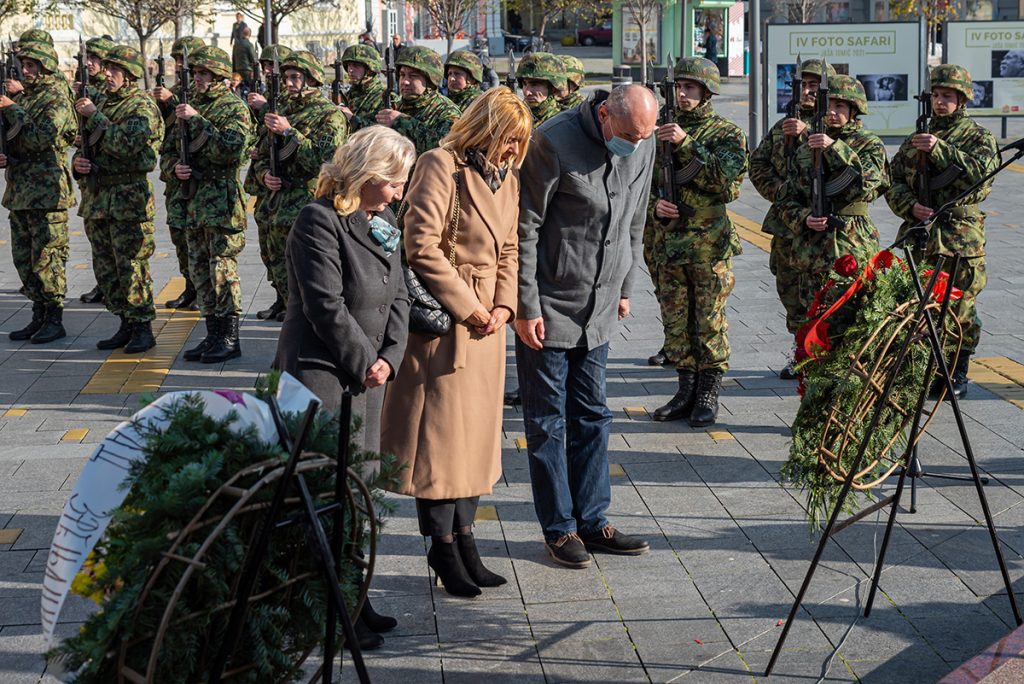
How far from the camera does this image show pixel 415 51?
934cm

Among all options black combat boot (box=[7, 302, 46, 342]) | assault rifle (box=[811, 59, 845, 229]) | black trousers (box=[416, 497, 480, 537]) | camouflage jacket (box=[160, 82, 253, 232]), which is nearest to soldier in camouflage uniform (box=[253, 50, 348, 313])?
camouflage jacket (box=[160, 82, 253, 232])

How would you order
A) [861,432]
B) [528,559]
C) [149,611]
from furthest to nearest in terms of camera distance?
[528,559], [861,432], [149,611]

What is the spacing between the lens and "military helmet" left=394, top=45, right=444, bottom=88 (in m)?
9.19

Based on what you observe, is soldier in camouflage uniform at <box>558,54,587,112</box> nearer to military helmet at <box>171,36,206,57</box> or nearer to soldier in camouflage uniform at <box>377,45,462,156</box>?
soldier in camouflage uniform at <box>377,45,462,156</box>

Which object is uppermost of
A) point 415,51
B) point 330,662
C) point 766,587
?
point 415,51

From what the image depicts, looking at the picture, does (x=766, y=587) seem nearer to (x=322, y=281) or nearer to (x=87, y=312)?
(x=322, y=281)

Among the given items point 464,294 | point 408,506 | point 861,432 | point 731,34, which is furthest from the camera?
point 731,34

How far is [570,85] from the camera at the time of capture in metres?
10.0

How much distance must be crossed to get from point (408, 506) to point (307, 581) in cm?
292

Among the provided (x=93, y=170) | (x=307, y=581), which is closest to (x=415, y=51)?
(x=93, y=170)

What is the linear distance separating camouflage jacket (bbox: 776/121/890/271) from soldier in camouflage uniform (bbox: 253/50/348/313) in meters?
3.14

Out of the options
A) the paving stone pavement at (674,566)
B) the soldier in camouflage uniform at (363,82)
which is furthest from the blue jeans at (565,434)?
the soldier in camouflage uniform at (363,82)

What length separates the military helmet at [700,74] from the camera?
24.1ft

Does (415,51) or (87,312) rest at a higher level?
(415,51)
